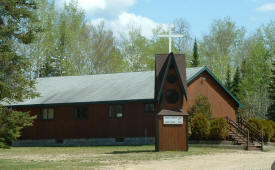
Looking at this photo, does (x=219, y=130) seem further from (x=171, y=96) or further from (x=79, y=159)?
(x=79, y=159)

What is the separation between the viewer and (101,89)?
132 feet

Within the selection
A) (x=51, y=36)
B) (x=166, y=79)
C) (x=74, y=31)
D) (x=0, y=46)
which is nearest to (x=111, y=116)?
(x=166, y=79)

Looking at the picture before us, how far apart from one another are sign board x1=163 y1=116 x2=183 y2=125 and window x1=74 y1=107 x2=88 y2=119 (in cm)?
1283

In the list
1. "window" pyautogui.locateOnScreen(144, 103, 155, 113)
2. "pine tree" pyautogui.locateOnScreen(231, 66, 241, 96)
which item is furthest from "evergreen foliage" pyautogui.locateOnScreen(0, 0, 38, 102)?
"pine tree" pyautogui.locateOnScreen(231, 66, 241, 96)

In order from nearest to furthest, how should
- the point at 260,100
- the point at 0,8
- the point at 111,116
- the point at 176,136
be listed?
the point at 0,8
the point at 176,136
the point at 111,116
the point at 260,100

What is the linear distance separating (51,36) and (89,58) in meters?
6.95

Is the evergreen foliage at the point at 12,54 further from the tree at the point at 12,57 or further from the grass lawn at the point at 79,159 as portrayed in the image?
the grass lawn at the point at 79,159

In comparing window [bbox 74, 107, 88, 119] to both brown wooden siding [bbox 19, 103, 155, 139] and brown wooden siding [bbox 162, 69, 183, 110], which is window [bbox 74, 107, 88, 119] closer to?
brown wooden siding [bbox 19, 103, 155, 139]

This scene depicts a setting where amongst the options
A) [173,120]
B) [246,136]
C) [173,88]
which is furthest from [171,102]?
[246,136]

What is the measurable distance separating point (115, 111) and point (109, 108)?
1.92 feet

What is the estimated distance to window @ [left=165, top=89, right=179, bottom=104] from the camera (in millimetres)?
28047

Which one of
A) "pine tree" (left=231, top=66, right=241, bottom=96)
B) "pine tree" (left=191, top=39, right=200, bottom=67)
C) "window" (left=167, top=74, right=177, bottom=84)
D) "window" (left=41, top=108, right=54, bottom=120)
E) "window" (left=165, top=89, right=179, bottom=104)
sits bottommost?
"window" (left=41, top=108, right=54, bottom=120)

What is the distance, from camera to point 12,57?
72.4 ft

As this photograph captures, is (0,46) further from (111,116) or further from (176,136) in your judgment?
(111,116)
